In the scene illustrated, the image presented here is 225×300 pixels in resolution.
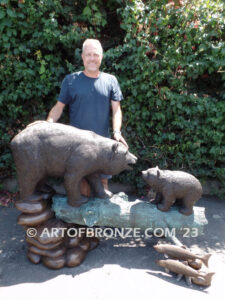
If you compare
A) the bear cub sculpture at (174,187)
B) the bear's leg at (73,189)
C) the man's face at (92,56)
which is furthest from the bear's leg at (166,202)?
the man's face at (92,56)

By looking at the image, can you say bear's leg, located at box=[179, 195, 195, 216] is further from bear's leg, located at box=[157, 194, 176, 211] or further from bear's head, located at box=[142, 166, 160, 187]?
bear's head, located at box=[142, 166, 160, 187]

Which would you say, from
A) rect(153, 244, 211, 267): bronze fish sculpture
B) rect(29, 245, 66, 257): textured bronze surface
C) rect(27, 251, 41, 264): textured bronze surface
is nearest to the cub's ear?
rect(153, 244, 211, 267): bronze fish sculpture

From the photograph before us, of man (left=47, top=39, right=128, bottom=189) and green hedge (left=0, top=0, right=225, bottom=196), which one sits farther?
green hedge (left=0, top=0, right=225, bottom=196)

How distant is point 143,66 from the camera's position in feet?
12.8

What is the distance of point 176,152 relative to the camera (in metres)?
4.43

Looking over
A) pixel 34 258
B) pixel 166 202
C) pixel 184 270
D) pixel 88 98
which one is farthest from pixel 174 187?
pixel 34 258

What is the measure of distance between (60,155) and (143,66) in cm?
210

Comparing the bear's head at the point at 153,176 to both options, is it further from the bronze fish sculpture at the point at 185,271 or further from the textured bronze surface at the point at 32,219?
the textured bronze surface at the point at 32,219

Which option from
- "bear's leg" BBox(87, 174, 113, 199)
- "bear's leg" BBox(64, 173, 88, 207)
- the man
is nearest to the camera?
"bear's leg" BBox(64, 173, 88, 207)

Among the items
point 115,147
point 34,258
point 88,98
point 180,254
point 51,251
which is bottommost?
point 34,258

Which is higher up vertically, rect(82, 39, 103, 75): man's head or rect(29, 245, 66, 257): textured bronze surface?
rect(82, 39, 103, 75): man's head

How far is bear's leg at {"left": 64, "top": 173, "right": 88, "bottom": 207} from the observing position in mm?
2691

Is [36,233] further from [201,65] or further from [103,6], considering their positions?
[103,6]

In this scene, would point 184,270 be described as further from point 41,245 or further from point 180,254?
point 41,245
